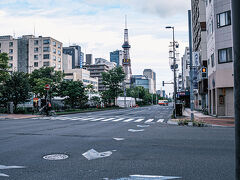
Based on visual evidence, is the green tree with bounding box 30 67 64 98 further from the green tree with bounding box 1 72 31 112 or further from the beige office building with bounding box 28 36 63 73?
the beige office building with bounding box 28 36 63 73

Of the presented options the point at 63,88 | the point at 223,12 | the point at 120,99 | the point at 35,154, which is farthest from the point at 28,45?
the point at 35,154

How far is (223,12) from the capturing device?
25891 millimetres

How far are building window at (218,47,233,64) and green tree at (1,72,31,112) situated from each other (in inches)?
1075

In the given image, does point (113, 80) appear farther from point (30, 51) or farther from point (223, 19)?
point (223, 19)

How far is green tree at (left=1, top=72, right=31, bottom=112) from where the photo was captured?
3603 centimetres

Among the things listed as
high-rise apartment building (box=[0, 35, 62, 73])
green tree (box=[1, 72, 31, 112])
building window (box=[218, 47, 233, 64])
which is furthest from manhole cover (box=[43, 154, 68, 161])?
high-rise apartment building (box=[0, 35, 62, 73])

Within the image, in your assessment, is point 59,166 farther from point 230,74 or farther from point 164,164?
point 230,74

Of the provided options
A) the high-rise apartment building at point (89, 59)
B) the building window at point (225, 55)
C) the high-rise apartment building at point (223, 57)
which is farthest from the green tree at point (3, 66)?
the high-rise apartment building at point (89, 59)

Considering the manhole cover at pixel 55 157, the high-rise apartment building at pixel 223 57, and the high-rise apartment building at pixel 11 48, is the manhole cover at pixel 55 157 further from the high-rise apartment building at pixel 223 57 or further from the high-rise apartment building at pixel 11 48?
the high-rise apartment building at pixel 11 48

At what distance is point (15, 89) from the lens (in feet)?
119

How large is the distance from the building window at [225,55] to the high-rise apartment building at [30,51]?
75754 millimetres

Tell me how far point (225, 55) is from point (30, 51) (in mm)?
82867

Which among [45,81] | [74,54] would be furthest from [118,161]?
[74,54]

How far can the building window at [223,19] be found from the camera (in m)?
25.5
